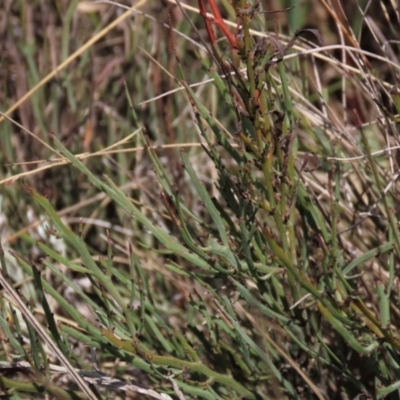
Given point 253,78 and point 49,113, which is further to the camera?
point 49,113

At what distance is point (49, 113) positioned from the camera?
1.79 m

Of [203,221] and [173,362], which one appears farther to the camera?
[203,221]

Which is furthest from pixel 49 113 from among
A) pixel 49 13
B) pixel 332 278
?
pixel 332 278

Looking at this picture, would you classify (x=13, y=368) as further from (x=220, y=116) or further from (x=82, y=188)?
(x=220, y=116)

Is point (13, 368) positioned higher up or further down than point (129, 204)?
further down

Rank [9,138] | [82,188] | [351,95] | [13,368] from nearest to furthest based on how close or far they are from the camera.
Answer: [13,368] → [9,138] → [82,188] → [351,95]

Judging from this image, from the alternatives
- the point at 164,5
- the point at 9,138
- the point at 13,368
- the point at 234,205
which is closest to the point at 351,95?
the point at 164,5

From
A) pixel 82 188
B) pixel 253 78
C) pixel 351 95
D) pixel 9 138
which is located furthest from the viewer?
pixel 351 95

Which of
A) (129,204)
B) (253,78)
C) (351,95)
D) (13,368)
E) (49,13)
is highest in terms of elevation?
(49,13)

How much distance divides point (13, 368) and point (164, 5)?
105 cm

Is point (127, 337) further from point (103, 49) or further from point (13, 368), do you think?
point (103, 49)

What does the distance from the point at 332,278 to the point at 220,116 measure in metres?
0.99

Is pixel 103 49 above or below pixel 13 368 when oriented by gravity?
above

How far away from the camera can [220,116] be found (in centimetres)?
190
